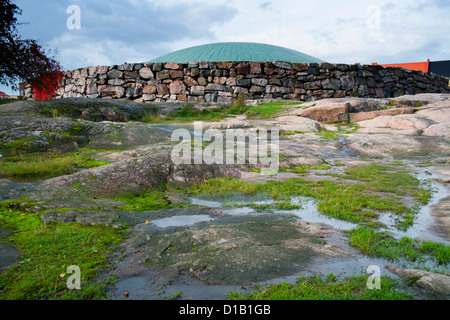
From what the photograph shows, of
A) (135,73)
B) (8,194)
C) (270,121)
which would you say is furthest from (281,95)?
(8,194)

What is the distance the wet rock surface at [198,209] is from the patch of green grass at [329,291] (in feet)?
0.53

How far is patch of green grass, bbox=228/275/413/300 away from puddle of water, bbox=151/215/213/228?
1601 millimetres

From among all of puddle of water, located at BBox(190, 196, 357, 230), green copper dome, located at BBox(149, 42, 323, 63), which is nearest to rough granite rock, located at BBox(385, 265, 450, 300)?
puddle of water, located at BBox(190, 196, 357, 230)

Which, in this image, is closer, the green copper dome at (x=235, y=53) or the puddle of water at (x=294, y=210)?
the puddle of water at (x=294, y=210)

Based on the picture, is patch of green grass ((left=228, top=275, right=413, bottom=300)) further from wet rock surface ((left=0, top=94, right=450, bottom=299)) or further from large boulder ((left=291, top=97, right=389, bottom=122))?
large boulder ((left=291, top=97, right=389, bottom=122))

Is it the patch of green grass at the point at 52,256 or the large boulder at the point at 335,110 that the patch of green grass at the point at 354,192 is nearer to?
the patch of green grass at the point at 52,256

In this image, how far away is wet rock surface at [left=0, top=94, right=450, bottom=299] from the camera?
2720 millimetres

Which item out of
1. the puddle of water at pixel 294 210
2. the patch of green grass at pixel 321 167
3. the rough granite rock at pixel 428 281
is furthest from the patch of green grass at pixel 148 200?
the patch of green grass at pixel 321 167

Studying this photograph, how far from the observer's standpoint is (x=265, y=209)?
442 centimetres

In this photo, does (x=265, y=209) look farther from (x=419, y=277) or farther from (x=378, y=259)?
(x=419, y=277)

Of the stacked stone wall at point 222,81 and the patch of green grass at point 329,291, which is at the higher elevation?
the stacked stone wall at point 222,81

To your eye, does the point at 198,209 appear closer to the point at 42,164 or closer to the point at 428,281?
the point at 428,281

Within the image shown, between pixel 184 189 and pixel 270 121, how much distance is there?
704 centimetres

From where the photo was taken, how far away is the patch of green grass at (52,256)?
7.82 feet
